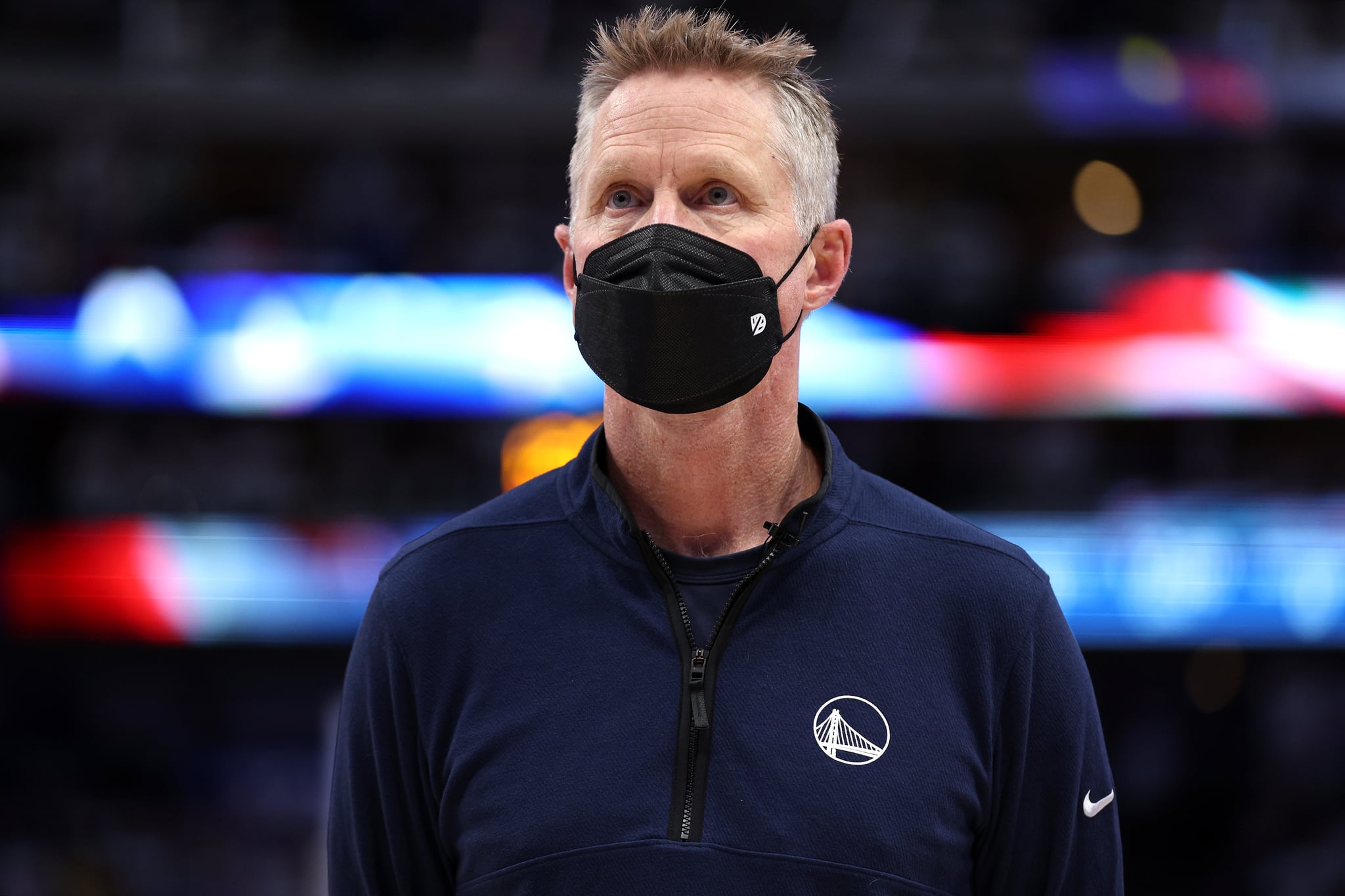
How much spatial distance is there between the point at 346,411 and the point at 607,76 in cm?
484

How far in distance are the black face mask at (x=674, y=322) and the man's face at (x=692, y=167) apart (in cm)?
3

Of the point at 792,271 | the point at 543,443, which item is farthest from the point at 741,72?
the point at 543,443

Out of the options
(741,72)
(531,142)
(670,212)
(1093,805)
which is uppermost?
(531,142)

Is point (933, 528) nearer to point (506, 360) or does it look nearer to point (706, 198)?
point (706, 198)

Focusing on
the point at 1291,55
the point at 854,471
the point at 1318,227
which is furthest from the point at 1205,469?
the point at 854,471

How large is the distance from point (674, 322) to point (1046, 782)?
2.19 feet

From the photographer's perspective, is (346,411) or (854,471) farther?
(346,411)

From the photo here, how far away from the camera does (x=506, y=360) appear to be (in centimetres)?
607

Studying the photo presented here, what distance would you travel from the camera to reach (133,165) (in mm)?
7062

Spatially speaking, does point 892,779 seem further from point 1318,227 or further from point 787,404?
point 1318,227

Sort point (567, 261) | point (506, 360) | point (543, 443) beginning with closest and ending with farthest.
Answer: point (567, 261)
point (506, 360)
point (543, 443)

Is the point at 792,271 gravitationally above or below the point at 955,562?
above

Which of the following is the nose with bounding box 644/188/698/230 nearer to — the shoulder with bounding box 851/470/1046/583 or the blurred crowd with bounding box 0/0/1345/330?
the shoulder with bounding box 851/470/1046/583

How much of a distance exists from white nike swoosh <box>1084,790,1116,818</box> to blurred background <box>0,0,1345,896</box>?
179 inches
